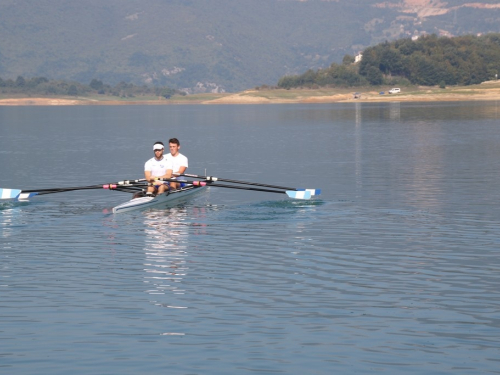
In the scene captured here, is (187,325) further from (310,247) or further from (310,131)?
(310,131)

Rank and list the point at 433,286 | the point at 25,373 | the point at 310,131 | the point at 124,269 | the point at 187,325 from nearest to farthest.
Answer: the point at 25,373
the point at 187,325
the point at 433,286
the point at 124,269
the point at 310,131

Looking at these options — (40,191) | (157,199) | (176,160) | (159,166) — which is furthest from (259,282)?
(40,191)

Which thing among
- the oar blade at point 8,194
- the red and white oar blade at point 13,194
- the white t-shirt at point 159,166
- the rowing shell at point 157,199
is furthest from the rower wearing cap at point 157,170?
the oar blade at point 8,194

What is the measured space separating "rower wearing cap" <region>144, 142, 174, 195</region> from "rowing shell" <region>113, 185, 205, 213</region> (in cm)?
29

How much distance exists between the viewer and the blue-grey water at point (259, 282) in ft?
49.5

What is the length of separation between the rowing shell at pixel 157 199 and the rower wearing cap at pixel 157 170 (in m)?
0.29

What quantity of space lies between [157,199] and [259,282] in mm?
11383

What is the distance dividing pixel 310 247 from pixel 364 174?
2080 centimetres

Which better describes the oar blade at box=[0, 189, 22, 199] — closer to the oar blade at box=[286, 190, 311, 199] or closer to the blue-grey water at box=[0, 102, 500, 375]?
the blue-grey water at box=[0, 102, 500, 375]

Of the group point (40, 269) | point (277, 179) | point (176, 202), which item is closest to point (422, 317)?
point (40, 269)

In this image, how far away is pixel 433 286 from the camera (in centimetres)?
1933

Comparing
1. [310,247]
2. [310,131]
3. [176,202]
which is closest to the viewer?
[310,247]

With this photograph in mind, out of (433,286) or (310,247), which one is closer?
(433,286)

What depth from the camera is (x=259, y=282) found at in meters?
19.9
